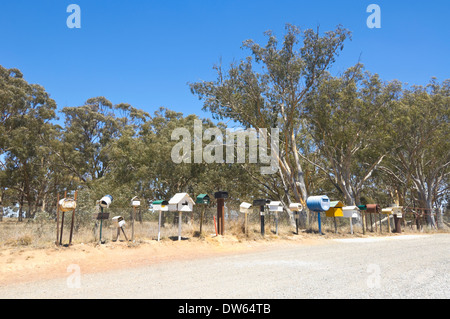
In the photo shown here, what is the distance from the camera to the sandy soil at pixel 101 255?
26.5ft

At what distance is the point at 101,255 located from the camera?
10.1 metres

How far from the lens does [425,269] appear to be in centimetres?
764

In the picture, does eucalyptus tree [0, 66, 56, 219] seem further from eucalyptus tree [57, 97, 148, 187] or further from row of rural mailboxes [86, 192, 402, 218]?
row of rural mailboxes [86, 192, 402, 218]

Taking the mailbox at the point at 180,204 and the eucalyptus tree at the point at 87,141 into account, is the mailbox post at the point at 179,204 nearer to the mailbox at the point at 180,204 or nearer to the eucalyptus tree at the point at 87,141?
the mailbox at the point at 180,204

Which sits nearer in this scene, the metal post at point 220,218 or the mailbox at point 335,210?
the metal post at point 220,218

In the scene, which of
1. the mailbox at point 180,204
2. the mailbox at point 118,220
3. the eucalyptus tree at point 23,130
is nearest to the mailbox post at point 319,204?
the mailbox at point 180,204

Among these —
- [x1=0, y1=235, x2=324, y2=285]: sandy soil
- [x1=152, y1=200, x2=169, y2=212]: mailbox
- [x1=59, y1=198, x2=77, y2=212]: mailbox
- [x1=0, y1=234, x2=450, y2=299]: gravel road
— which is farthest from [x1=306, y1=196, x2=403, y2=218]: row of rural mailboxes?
[x1=59, y1=198, x2=77, y2=212]: mailbox

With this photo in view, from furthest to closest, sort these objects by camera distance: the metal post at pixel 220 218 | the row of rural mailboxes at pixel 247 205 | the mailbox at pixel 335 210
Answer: the mailbox at pixel 335 210 < the metal post at pixel 220 218 < the row of rural mailboxes at pixel 247 205

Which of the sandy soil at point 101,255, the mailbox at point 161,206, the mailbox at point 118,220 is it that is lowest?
the sandy soil at point 101,255

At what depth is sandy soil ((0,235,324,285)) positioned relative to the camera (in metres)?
8.06

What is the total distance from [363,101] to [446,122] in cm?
913

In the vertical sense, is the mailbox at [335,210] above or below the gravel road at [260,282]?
above
